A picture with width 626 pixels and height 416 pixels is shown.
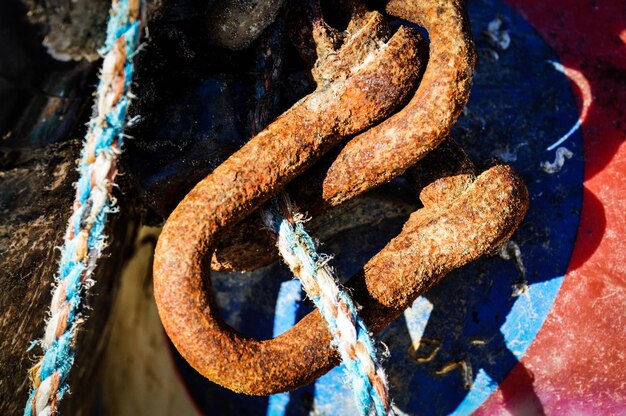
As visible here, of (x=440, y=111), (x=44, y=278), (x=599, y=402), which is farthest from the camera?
(x=599, y=402)

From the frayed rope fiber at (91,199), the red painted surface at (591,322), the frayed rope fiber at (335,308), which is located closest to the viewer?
the frayed rope fiber at (91,199)

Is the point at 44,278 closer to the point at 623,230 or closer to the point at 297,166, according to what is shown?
the point at 297,166

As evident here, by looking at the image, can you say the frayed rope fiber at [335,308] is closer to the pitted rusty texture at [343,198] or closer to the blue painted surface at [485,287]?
the pitted rusty texture at [343,198]

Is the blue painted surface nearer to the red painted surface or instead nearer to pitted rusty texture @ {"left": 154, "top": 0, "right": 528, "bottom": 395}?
the red painted surface

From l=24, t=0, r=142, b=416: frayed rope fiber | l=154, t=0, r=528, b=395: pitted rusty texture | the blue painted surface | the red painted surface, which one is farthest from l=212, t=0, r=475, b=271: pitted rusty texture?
the red painted surface

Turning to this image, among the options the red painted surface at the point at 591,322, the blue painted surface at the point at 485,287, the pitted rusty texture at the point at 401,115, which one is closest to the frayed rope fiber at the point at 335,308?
the pitted rusty texture at the point at 401,115

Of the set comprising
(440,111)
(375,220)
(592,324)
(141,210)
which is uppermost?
(440,111)

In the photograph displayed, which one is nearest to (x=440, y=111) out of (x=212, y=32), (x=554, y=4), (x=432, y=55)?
(x=432, y=55)
